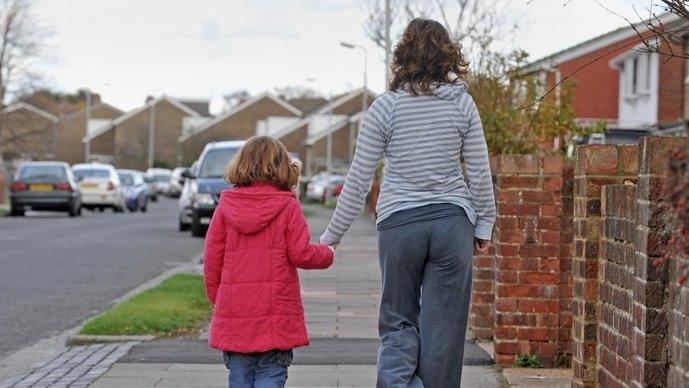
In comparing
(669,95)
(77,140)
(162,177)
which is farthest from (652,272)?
(77,140)

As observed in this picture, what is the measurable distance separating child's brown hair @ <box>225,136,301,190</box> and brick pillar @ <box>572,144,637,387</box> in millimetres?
1286

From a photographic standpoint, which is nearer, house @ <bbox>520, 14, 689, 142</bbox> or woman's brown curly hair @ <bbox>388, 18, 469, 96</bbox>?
woman's brown curly hair @ <bbox>388, 18, 469, 96</bbox>

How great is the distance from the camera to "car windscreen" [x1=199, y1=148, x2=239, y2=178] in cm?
2545

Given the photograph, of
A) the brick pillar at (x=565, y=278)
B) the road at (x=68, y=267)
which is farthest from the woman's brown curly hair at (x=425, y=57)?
the road at (x=68, y=267)

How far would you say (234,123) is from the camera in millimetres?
108438

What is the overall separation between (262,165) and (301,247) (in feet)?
1.27

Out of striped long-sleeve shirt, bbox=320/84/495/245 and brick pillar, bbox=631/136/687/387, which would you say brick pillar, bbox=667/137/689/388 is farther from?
striped long-sleeve shirt, bbox=320/84/495/245

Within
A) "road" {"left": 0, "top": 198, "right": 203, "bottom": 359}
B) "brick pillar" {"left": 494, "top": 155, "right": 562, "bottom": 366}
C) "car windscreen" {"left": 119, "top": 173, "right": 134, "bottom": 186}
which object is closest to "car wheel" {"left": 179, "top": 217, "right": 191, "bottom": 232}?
"road" {"left": 0, "top": 198, "right": 203, "bottom": 359}

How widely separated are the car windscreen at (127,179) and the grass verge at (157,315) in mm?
35030

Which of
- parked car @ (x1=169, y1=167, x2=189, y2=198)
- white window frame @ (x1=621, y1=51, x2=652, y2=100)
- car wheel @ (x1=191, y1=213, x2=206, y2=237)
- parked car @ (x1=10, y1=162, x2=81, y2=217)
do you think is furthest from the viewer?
parked car @ (x1=169, y1=167, x2=189, y2=198)

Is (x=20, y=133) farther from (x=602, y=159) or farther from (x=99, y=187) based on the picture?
(x=602, y=159)

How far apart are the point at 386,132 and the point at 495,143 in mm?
8032

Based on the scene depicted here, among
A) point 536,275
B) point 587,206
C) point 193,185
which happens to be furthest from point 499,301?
point 193,185

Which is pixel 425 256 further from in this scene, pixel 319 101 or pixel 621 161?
pixel 319 101
